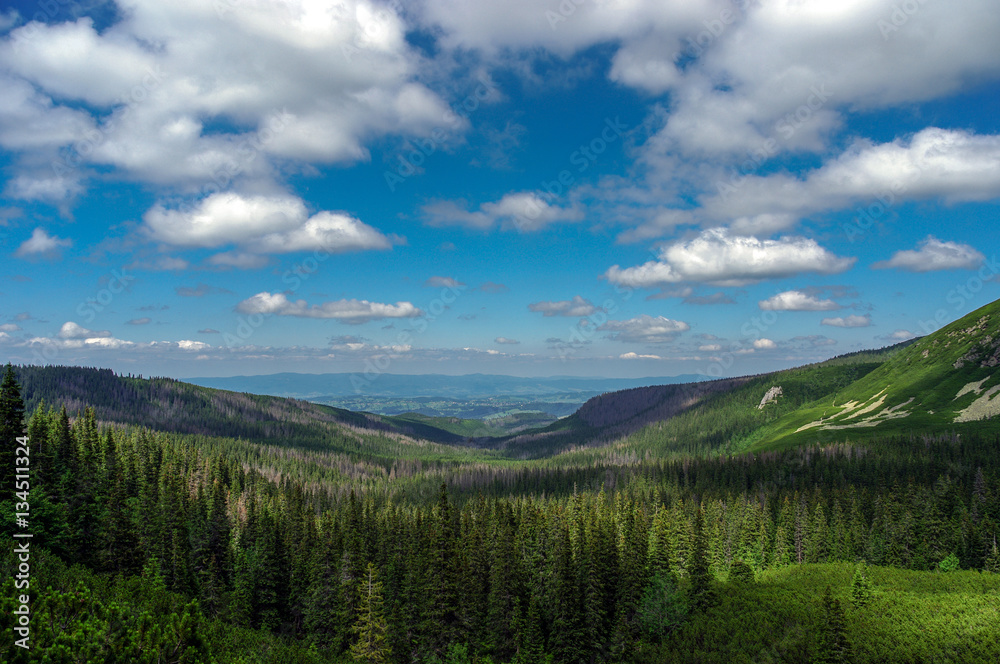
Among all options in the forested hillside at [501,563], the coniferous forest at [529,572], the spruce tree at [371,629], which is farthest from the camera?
the spruce tree at [371,629]

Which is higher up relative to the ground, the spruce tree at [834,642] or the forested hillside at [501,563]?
the spruce tree at [834,642]

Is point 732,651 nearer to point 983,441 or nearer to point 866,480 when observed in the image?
point 866,480

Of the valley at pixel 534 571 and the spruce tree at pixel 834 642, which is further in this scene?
the valley at pixel 534 571

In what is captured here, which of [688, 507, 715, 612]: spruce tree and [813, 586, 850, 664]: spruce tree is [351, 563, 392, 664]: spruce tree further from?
[813, 586, 850, 664]: spruce tree

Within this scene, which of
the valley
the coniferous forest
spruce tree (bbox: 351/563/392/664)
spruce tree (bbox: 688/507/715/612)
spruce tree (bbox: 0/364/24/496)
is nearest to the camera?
spruce tree (bbox: 0/364/24/496)

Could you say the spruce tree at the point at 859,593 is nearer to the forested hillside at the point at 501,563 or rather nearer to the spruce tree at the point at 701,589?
the forested hillside at the point at 501,563

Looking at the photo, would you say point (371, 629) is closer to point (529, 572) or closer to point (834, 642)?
point (529, 572)

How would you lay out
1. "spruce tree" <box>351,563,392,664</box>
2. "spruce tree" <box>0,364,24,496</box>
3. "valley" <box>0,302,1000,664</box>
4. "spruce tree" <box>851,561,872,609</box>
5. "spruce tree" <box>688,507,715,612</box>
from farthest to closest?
"spruce tree" <box>688,507,715,612</box>
"spruce tree" <box>351,563,392,664</box>
"spruce tree" <box>851,561,872,609</box>
"valley" <box>0,302,1000,664</box>
"spruce tree" <box>0,364,24,496</box>

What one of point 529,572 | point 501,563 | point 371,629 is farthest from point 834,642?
point 371,629

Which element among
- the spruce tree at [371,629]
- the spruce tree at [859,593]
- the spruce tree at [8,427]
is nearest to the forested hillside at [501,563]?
the spruce tree at [371,629]

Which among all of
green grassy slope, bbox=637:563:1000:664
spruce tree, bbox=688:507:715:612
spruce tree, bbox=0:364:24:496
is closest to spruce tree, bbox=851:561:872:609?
green grassy slope, bbox=637:563:1000:664

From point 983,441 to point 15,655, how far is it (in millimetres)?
195612

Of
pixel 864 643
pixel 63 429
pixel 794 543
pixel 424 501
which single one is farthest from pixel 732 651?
pixel 424 501

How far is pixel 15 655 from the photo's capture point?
15273 millimetres
